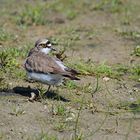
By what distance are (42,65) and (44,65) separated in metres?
0.03

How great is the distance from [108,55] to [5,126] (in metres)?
3.78

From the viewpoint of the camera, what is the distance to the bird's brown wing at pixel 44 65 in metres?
7.91

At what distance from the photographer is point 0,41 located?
11.1m

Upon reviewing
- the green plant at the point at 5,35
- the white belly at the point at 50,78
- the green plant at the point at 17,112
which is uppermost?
the white belly at the point at 50,78

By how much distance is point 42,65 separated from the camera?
8.12 metres

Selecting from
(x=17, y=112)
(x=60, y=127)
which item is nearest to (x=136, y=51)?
(x=17, y=112)

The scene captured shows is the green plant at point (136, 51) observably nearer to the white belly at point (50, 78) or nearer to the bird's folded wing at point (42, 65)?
the bird's folded wing at point (42, 65)

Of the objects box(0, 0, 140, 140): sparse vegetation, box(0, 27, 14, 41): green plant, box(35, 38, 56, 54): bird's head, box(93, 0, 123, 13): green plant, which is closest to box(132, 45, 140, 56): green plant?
box(0, 0, 140, 140): sparse vegetation

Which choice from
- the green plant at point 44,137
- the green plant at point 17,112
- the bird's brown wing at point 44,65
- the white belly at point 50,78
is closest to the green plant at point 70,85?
the bird's brown wing at point 44,65

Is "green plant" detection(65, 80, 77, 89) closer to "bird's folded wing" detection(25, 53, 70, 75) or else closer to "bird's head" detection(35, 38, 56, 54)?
"bird's head" detection(35, 38, 56, 54)

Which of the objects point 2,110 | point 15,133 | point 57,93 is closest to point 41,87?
point 57,93

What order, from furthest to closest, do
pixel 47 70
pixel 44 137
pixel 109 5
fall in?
1. pixel 109 5
2. pixel 47 70
3. pixel 44 137

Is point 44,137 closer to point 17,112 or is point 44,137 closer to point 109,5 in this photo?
point 17,112

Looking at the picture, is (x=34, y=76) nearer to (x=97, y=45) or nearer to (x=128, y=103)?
(x=128, y=103)
